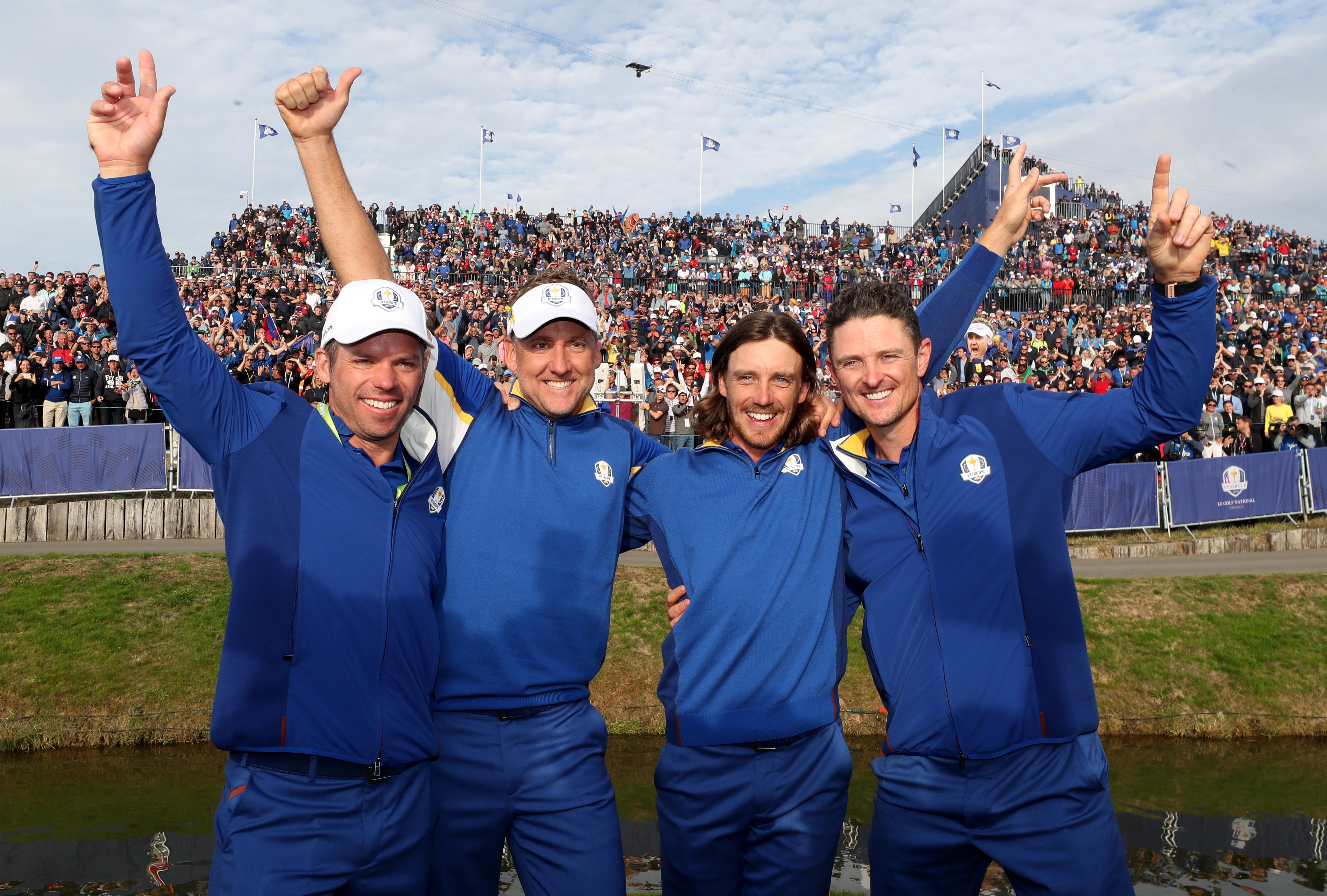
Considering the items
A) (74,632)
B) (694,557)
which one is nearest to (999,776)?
(694,557)

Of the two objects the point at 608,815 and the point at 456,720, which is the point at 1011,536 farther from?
the point at 456,720

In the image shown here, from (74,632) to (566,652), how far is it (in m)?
10.9

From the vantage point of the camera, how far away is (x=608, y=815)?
3232mm

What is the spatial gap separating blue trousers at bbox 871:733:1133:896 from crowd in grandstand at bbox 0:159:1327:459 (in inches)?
92.9

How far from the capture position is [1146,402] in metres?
3.26

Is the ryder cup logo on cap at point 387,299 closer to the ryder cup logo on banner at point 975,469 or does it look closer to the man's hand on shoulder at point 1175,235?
the ryder cup logo on banner at point 975,469

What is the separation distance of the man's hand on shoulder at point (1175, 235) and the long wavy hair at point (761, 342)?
Answer: 4.23 feet

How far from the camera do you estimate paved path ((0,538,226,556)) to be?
44.6ft

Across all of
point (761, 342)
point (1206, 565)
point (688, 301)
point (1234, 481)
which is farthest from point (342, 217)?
point (688, 301)

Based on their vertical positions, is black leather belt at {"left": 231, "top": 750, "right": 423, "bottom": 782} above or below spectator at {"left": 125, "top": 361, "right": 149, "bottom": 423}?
below

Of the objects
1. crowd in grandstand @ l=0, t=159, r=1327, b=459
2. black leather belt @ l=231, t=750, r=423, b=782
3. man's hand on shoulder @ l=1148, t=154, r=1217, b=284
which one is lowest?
black leather belt @ l=231, t=750, r=423, b=782

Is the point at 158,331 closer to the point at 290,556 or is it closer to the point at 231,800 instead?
the point at 290,556

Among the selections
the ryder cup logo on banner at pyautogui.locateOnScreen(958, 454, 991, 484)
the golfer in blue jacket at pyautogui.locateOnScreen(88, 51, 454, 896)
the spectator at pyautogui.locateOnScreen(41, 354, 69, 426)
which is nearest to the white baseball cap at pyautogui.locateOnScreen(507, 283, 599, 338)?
the golfer in blue jacket at pyautogui.locateOnScreen(88, 51, 454, 896)

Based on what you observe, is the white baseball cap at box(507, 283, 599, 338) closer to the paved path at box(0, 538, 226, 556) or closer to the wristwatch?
the wristwatch
